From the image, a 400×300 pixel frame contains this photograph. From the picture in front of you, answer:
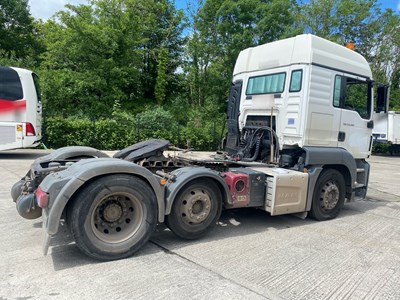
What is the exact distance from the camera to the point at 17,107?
11.0 meters

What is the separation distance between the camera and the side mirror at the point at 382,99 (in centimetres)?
658

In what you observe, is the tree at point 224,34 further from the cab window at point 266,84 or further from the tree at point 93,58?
the cab window at point 266,84

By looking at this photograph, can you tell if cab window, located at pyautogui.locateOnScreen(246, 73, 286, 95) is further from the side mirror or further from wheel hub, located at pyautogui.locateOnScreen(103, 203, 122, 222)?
wheel hub, located at pyautogui.locateOnScreen(103, 203, 122, 222)

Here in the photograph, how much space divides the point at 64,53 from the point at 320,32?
65.1 ft

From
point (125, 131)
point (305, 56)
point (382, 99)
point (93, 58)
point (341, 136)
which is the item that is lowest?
point (125, 131)

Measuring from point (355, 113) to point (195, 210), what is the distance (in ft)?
12.4

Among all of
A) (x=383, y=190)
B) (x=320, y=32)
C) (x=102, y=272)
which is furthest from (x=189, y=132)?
Answer: (x=320, y=32)

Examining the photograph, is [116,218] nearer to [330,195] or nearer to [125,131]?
[330,195]

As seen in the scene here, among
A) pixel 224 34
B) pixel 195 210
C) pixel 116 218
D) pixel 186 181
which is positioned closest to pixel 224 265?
pixel 195 210

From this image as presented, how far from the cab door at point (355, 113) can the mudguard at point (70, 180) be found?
3992 millimetres

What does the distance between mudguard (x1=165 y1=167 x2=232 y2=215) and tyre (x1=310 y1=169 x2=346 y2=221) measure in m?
1.90

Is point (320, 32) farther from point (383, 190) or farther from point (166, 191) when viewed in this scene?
point (166, 191)

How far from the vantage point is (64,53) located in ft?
65.6

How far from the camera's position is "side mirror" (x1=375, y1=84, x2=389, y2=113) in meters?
6.58
